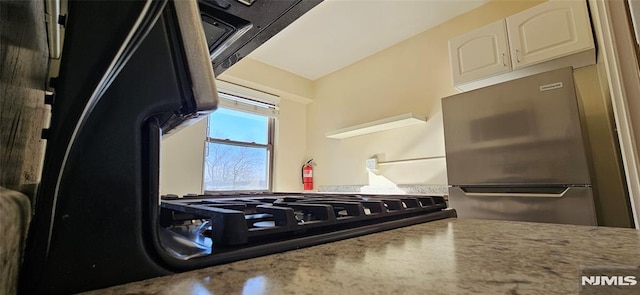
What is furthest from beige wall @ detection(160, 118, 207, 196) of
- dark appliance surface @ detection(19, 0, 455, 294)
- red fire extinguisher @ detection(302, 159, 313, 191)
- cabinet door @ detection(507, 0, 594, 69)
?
cabinet door @ detection(507, 0, 594, 69)

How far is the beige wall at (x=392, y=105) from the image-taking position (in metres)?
2.22

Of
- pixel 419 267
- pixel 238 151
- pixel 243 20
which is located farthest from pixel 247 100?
pixel 419 267

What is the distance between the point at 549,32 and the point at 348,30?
4.60 ft

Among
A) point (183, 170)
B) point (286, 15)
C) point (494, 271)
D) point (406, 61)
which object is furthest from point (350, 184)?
point (494, 271)

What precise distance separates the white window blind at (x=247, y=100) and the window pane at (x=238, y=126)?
0.08m

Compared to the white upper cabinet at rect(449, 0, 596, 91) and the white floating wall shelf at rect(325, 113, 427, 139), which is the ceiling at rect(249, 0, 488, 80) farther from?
the white floating wall shelf at rect(325, 113, 427, 139)

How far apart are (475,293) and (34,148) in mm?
466

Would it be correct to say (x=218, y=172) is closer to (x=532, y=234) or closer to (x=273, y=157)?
(x=273, y=157)

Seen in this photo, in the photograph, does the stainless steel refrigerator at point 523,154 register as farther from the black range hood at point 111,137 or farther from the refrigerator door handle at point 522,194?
the black range hood at point 111,137

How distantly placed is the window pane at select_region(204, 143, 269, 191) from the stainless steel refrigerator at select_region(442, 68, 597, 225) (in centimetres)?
190

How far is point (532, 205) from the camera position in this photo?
53.1 inches

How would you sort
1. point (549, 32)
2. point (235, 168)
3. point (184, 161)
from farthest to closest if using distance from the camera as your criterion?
1. point (235, 168)
2. point (184, 161)
3. point (549, 32)

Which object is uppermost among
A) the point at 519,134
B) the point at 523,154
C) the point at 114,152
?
the point at 519,134

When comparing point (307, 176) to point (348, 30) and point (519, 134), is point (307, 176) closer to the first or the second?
point (348, 30)
